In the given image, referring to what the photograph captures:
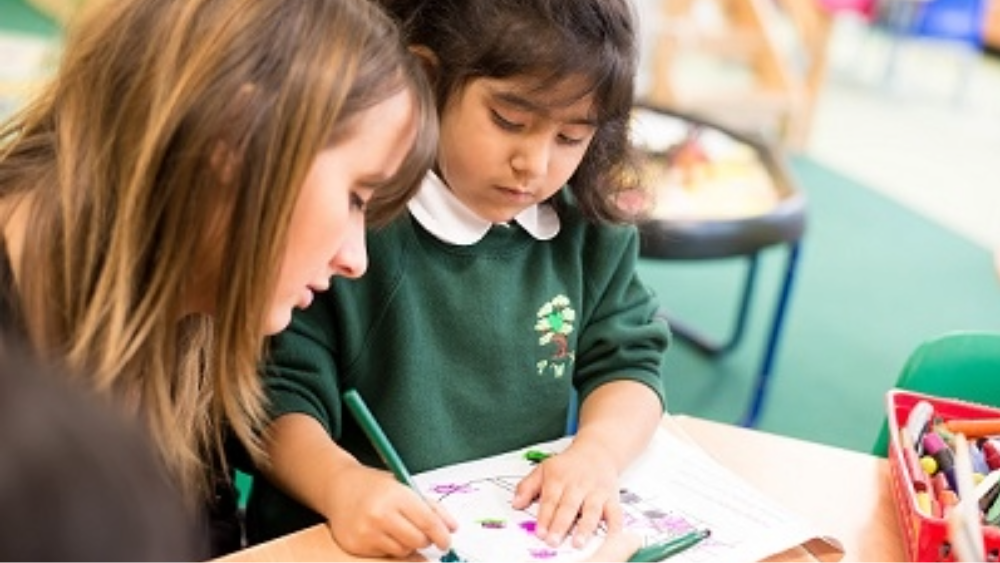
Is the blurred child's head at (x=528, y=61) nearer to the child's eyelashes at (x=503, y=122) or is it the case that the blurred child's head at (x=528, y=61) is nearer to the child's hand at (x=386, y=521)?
the child's eyelashes at (x=503, y=122)

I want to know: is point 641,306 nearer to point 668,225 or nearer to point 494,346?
point 494,346

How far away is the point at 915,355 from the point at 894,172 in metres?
2.94

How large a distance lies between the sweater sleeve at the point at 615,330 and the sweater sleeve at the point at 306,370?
26 cm

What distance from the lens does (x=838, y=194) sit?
3.65 meters

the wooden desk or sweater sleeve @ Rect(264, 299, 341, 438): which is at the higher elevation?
sweater sleeve @ Rect(264, 299, 341, 438)

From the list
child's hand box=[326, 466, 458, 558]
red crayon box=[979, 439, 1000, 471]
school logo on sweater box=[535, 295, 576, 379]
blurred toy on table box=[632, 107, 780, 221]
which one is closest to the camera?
child's hand box=[326, 466, 458, 558]

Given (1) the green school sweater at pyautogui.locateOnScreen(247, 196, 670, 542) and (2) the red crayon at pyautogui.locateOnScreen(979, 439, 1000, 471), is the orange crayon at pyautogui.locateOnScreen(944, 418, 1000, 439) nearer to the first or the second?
(2) the red crayon at pyautogui.locateOnScreen(979, 439, 1000, 471)

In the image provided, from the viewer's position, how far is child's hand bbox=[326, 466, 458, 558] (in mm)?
785

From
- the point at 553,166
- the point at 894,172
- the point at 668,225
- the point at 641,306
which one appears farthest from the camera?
the point at 894,172

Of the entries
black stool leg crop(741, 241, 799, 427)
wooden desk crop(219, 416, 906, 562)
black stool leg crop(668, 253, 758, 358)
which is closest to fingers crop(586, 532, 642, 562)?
wooden desk crop(219, 416, 906, 562)

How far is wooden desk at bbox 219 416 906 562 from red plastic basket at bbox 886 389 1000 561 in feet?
0.06

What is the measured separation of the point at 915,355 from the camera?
1.18m

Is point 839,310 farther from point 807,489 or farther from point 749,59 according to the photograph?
point 807,489

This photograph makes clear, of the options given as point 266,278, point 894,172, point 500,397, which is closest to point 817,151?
point 894,172
